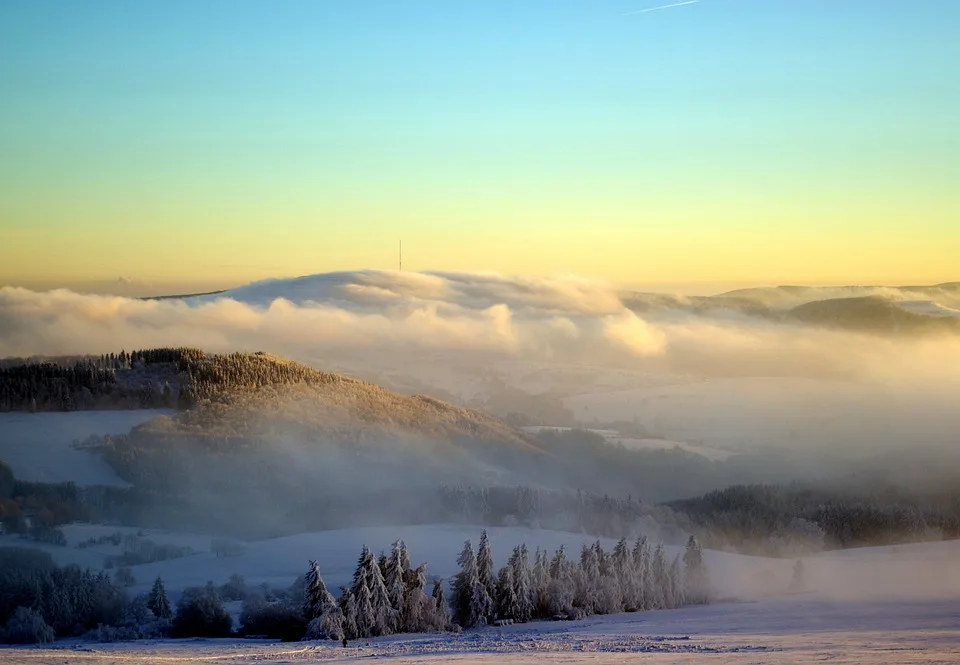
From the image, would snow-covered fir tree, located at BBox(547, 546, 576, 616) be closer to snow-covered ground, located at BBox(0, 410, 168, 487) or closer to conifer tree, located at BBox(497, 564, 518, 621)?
conifer tree, located at BBox(497, 564, 518, 621)

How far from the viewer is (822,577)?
118m

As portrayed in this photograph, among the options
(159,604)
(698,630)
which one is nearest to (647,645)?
(698,630)

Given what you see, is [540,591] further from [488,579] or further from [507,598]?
[488,579]

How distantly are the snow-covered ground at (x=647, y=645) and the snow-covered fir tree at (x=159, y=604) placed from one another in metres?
13.9

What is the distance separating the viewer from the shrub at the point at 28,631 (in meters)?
74.3

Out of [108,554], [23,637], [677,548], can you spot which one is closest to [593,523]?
[677,548]

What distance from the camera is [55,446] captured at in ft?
525

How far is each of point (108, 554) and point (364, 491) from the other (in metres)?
64.3

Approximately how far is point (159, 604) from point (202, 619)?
22.9 ft

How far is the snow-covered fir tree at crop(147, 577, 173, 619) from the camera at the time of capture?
8256 cm

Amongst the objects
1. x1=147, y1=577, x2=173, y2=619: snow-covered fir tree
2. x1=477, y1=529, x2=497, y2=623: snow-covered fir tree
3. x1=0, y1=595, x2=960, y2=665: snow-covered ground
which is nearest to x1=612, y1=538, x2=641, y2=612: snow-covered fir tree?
x1=0, y1=595, x2=960, y2=665: snow-covered ground

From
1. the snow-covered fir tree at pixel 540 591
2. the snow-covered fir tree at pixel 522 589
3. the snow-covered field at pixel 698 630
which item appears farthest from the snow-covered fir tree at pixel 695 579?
the snow-covered fir tree at pixel 522 589

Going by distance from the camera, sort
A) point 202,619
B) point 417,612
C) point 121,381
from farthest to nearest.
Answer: point 121,381, point 202,619, point 417,612

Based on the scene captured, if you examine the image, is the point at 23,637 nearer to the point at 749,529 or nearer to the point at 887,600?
the point at 887,600
